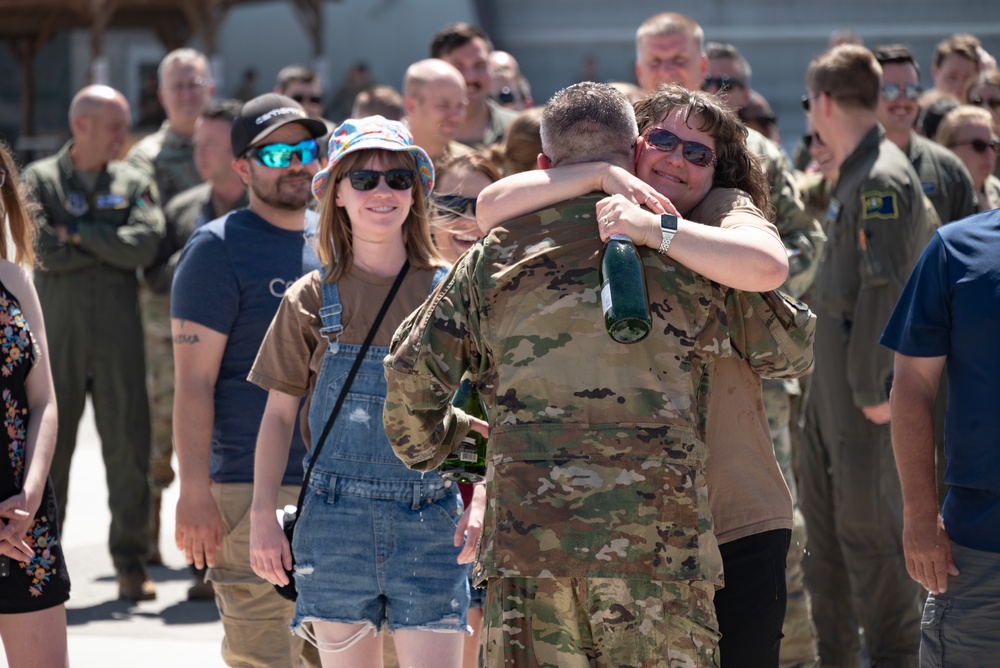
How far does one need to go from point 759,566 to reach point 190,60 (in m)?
6.90

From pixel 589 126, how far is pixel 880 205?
2.76 m

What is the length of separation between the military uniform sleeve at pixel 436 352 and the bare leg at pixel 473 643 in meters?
1.57

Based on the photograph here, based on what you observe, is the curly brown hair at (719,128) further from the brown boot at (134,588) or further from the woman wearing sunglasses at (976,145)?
the brown boot at (134,588)

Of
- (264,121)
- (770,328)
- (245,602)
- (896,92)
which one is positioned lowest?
(245,602)

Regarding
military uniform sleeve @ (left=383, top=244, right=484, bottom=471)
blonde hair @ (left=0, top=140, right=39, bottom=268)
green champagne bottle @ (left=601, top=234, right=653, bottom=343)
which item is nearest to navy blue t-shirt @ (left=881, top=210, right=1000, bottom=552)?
green champagne bottle @ (left=601, top=234, right=653, bottom=343)

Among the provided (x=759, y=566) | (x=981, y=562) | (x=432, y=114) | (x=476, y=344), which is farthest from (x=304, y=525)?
(x=432, y=114)

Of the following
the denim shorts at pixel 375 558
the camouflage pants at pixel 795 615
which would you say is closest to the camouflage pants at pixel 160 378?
the camouflage pants at pixel 795 615

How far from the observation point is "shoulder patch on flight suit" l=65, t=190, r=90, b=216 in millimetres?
7141

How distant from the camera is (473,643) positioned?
4449mm

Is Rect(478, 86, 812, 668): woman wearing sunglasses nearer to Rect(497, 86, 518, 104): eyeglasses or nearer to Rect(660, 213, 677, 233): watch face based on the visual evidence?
Rect(660, 213, 677, 233): watch face

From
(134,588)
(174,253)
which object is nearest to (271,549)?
(134,588)

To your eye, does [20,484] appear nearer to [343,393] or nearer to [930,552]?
[343,393]

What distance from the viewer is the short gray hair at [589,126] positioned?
2881 mm

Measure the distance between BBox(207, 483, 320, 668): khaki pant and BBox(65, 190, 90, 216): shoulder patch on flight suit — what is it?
3.34 metres
